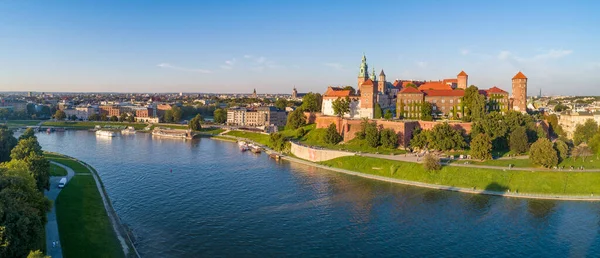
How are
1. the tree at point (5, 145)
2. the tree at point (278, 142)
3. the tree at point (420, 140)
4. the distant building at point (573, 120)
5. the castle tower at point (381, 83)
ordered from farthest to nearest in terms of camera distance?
the castle tower at point (381, 83), the distant building at point (573, 120), the tree at point (278, 142), the tree at point (420, 140), the tree at point (5, 145)

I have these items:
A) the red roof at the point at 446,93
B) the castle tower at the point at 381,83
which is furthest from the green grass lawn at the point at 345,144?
the castle tower at the point at 381,83

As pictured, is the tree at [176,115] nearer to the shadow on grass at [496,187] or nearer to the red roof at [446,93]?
the red roof at [446,93]

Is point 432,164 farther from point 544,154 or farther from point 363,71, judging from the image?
point 363,71

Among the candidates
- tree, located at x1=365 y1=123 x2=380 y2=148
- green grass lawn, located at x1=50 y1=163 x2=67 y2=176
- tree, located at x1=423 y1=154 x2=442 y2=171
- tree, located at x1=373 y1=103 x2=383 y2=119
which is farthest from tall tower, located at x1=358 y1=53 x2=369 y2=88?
green grass lawn, located at x1=50 y1=163 x2=67 y2=176

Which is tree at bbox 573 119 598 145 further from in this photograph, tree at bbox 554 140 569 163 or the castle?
tree at bbox 554 140 569 163

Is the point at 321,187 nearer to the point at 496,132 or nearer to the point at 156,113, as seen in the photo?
the point at 496,132
